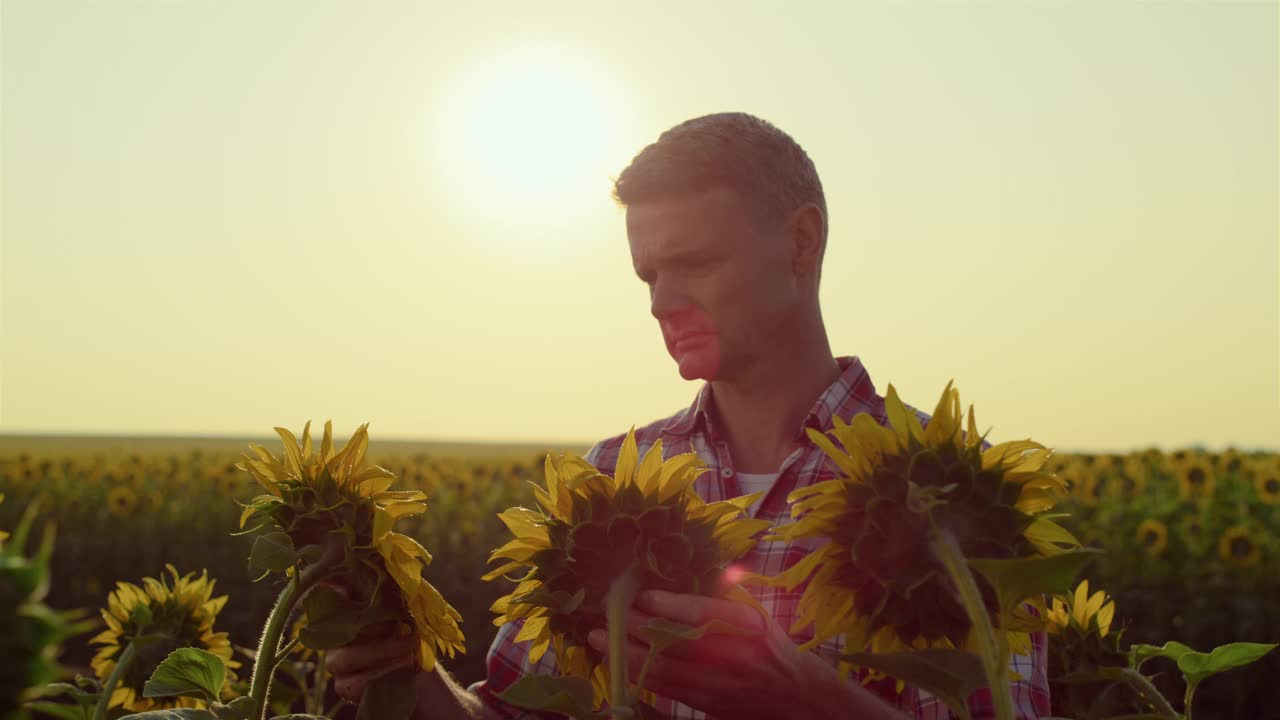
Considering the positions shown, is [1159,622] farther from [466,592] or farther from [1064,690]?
[1064,690]

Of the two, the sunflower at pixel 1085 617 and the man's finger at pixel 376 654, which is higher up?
the sunflower at pixel 1085 617

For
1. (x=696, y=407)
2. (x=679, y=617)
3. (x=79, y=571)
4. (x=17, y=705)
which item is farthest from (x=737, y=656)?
(x=79, y=571)

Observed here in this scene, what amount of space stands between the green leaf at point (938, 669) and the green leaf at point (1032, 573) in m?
0.06

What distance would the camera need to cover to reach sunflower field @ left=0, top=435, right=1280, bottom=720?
6320 mm

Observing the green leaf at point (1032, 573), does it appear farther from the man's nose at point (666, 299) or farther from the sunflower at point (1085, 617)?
the man's nose at point (666, 299)

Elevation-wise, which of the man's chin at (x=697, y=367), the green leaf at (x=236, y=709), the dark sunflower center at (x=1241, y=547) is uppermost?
the man's chin at (x=697, y=367)

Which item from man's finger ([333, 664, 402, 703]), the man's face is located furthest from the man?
man's finger ([333, 664, 402, 703])

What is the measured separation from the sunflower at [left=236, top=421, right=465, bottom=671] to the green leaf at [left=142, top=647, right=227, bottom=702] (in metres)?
0.18

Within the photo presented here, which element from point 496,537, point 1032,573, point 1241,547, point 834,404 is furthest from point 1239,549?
point 1032,573

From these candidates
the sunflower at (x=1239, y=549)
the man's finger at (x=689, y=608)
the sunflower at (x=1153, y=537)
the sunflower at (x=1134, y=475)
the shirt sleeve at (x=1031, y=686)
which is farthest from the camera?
the sunflower at (x=1134, y=475)

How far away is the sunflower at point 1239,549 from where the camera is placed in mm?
6430

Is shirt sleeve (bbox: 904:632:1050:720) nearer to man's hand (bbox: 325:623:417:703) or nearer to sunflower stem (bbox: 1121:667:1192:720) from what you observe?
sunflower stem (bbox: 1121:667:1192:720)

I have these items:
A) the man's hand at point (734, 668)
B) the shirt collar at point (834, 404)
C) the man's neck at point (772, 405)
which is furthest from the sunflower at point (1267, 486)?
the man's hand at point (734, 668)

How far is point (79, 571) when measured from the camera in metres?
9.03
